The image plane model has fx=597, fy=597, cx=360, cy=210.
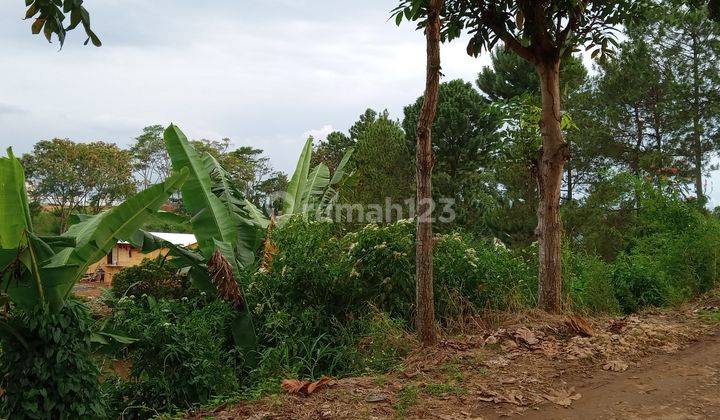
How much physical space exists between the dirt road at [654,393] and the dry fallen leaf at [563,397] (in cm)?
5

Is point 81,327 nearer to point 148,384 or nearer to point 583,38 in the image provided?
point 148,384

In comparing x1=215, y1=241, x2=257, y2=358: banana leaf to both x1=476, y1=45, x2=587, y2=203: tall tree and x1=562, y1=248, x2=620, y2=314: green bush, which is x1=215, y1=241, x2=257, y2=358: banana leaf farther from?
x1=476, y1=45, x2=587, y2=203: tall tree

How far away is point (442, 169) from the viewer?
21.3 metres

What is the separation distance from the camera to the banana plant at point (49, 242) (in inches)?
219

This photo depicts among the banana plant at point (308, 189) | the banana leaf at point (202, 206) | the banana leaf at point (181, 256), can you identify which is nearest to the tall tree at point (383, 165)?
the banana plant at point (308, 189)

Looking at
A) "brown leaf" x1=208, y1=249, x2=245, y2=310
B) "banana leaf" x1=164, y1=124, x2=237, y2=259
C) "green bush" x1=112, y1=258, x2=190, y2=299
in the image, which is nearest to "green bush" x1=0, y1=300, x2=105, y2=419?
"brown leaf" x1=208, y1=249, x2=245, y2=310

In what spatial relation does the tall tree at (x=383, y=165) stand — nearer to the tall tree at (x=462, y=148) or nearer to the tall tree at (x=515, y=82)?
the tall tree at (x=462, y=148)

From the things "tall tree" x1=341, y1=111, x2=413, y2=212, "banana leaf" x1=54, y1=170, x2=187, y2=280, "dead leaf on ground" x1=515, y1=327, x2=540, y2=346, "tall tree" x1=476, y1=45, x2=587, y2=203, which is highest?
"tall tree" x1=476, y1=45, x2=587, y2=203

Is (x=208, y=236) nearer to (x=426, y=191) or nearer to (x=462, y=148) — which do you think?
(x=426, y=191)

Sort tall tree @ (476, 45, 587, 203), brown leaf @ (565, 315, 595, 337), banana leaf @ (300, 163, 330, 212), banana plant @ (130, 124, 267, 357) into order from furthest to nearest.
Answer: tall tree @ (476, 45, 587, 203)
banana leaf @ (300, 163, 330, 212)
banana plant @ (130, 124, 267, 357)
brown leaf @ (565, 315, 595, 337)

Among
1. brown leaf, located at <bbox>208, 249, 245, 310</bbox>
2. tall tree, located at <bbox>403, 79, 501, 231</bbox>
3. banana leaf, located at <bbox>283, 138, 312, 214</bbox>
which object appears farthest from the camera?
tall tree, located at <bbox>403, 79, 501, 231</bbox>

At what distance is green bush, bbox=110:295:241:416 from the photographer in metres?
6.46

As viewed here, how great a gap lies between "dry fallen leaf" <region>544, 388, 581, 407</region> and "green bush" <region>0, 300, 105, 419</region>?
4292 mm

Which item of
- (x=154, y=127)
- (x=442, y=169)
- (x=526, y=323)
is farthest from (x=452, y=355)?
(x=154, y=127)
